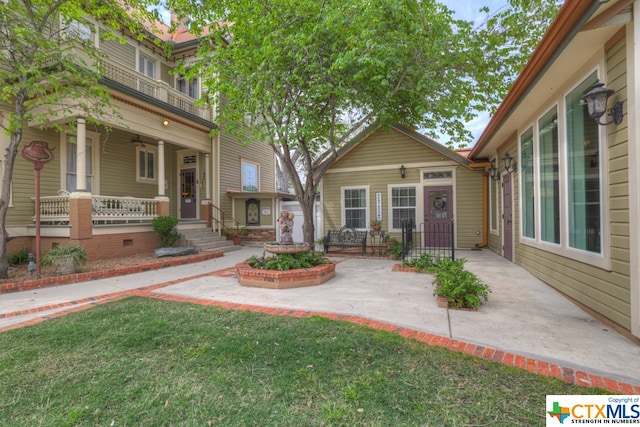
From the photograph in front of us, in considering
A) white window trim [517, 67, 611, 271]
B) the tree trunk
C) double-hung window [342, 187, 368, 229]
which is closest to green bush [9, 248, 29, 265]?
the tree trunk

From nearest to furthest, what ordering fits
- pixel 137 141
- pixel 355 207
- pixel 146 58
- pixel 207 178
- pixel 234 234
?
pixel 137 141 → pixel 355 207 → pixel 146 58 → pixel 234 234 → pixel 207 178

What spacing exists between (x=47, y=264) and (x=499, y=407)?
7.84 metres

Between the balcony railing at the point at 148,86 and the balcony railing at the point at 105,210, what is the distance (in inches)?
140

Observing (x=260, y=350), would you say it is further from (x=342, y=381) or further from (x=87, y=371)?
(x=87, y=371)

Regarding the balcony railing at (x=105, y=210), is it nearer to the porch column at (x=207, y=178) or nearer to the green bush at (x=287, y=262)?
the porch column at (x=207, y=178)

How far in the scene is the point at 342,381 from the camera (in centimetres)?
226

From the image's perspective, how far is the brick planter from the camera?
5.17 meters

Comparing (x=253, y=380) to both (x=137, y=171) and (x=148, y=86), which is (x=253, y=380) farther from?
(x=137, y=171)

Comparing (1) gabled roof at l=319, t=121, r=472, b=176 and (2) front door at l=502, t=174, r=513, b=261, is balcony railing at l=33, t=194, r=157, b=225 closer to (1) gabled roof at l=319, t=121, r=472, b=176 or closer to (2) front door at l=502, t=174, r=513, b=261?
(1) gabled roof at l=319, t=121, r=472, b=176

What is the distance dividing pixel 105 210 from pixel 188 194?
4.31 m

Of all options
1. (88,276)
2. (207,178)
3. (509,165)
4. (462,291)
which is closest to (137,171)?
(207,178)

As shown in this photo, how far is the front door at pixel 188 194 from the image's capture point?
40.9ft

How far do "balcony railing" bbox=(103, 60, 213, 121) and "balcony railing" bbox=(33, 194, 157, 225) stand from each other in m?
3.55

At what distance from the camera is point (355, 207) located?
1085cm
